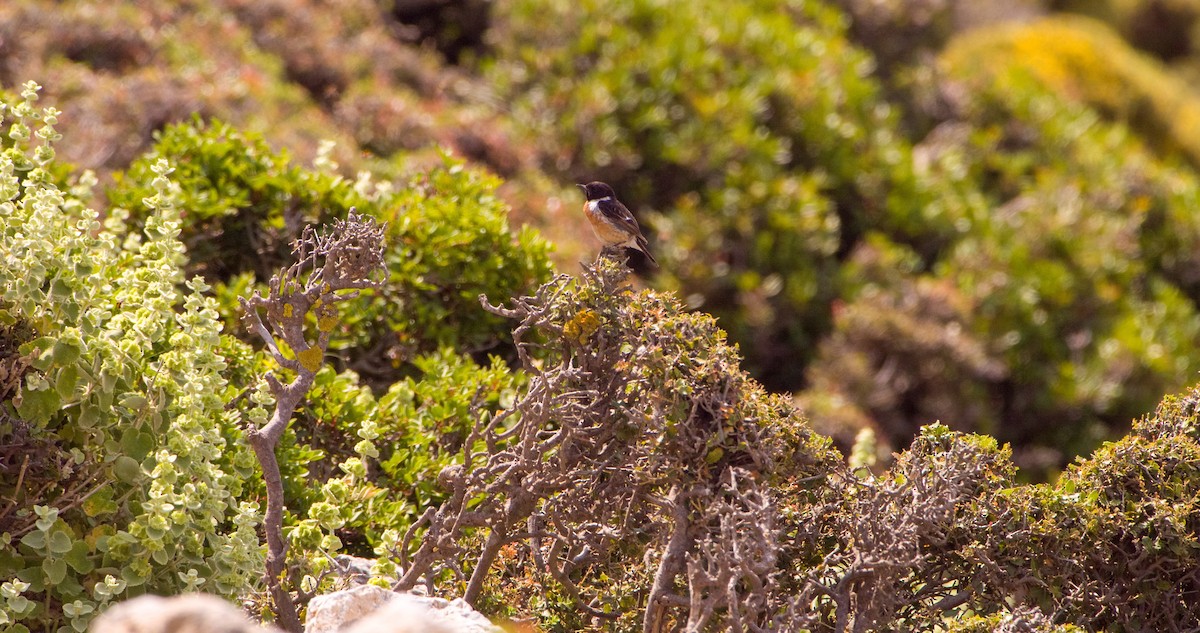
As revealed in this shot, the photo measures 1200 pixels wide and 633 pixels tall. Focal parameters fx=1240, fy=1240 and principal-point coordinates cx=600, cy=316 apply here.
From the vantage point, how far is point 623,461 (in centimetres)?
394

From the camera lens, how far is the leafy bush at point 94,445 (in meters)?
3.56

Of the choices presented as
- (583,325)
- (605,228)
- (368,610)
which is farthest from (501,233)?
(368,610)

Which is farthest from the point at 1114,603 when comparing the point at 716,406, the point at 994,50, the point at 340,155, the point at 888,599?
the point at 994,50

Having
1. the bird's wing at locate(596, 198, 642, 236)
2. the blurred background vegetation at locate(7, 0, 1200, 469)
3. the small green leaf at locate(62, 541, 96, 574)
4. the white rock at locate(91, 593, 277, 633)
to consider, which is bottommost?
the blurred background vegetation at locate(7, 0, 1200, 469)

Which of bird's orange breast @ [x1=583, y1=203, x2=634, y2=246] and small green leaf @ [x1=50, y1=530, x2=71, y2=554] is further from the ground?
bird's orange breast @ [x1=583, y1=203, x2=634, y2=246]

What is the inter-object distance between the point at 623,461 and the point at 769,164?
305 inches

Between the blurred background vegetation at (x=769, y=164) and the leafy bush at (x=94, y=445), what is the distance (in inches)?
161

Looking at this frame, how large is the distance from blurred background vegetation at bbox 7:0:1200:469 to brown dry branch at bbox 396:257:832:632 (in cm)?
377

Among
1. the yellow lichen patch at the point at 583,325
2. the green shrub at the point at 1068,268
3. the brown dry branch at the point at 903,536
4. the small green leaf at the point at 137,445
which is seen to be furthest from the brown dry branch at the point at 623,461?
the green shrub at the point at 1068,268

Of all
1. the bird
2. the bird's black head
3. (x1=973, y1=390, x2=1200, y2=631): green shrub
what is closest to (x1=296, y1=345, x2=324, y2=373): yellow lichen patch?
the bird

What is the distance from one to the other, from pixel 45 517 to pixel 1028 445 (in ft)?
32.8

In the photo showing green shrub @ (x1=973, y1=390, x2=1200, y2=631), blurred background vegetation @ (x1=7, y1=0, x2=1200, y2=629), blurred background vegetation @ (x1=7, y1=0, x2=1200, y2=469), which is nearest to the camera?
blurred background vegetation @ (x1=7, y1=0, x2=1200, y2=629)

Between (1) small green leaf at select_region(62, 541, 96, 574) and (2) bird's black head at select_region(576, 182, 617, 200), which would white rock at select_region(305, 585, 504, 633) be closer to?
(1) small green leaf at select_region(62, 541, 96, 574)

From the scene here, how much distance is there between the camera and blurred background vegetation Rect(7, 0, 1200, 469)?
9500 mm
